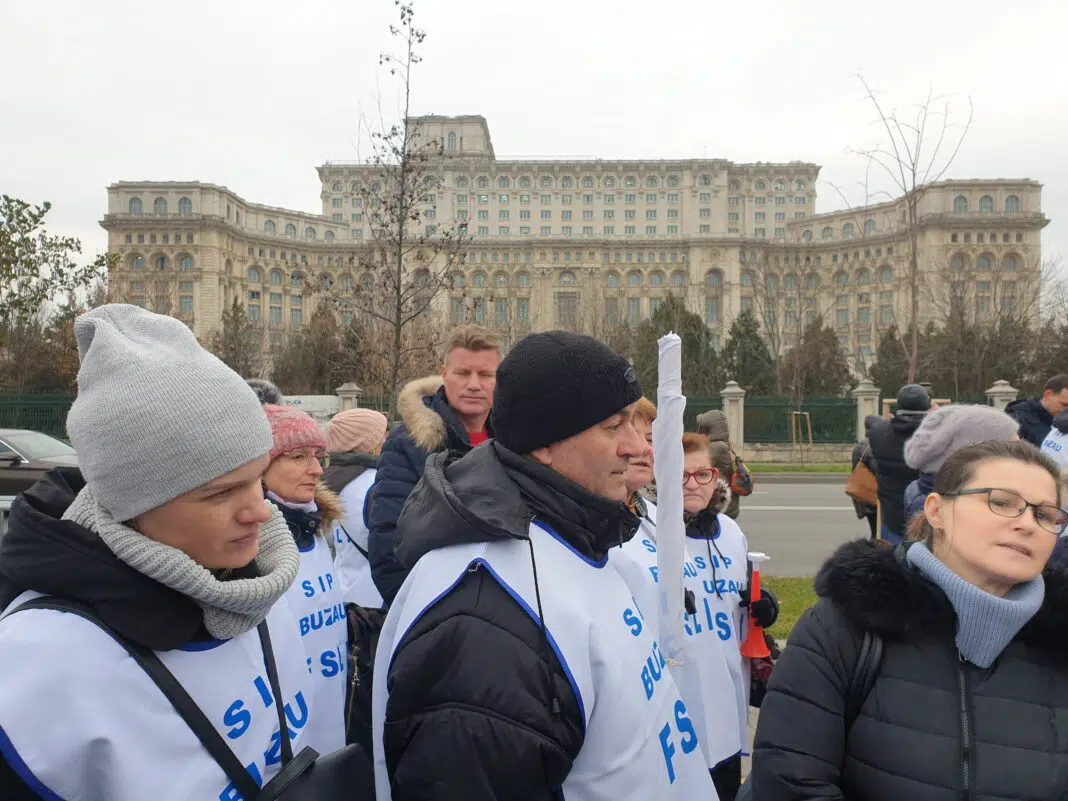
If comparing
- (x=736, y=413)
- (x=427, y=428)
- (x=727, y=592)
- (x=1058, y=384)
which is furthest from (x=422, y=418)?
(x=736, y=413)

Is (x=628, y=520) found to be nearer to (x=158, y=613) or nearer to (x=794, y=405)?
(x=158, y=613)

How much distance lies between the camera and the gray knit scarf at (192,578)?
1.47 m

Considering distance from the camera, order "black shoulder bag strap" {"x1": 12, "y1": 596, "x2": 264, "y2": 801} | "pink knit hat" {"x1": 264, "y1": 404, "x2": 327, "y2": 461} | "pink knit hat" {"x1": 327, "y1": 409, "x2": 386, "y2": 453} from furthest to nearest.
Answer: "pink knit hat" {"x1": 327, "y1": 409, "x2": 386, "y2": 453} → "pink knit hat" {"x1": 264, "y1": 404, "x2": 327, "y2": 461} → "black shoulder bag strap" {"x1": 12, "y1": 596, "x2": 264, "y2": 801}

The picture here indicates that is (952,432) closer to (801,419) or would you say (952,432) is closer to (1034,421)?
(1034,421)

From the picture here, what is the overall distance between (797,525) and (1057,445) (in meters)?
7.65

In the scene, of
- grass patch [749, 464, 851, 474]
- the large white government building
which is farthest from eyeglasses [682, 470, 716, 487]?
the large white government building

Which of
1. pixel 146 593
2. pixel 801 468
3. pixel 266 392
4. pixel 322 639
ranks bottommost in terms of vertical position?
pixel 801 468

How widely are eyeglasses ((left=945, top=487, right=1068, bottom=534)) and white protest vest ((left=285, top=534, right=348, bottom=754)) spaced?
2.37m

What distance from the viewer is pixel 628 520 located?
6.34 ft

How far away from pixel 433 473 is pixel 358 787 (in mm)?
694

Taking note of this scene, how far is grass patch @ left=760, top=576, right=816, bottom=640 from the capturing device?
645 centimetres

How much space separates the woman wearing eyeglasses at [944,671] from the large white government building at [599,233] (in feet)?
228

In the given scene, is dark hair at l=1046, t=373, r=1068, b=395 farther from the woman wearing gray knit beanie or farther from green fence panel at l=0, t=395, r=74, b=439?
green fence panel at l=0, t=395, r=74, b=439

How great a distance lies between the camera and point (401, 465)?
3414 millimetres
